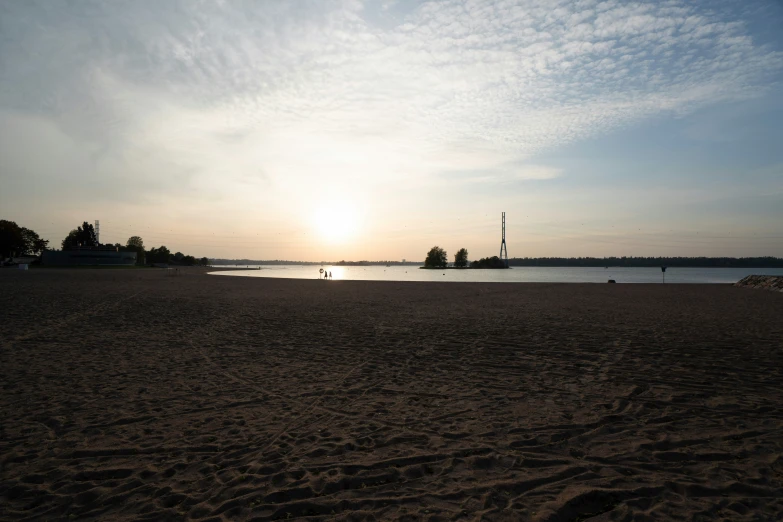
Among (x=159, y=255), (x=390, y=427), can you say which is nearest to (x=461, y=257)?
(x=159, y=255)

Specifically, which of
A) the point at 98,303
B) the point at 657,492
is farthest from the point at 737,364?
the point at 98,303

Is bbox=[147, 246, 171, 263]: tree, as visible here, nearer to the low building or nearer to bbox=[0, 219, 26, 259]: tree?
the low building

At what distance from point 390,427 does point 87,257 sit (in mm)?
141770

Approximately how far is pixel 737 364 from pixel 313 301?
2073 cm

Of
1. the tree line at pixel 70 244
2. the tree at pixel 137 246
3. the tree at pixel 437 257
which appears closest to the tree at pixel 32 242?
the tree line at pixel 70 244

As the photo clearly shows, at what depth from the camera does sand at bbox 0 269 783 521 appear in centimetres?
451

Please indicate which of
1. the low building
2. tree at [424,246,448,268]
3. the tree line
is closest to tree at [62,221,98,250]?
the tree line

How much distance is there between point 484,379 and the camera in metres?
9.08

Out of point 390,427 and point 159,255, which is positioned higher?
point 159,255

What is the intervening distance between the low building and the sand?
127041 millimetres

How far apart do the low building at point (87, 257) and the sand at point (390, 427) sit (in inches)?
5002

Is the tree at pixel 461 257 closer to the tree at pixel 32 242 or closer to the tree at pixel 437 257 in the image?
the tree at pixel 437 257

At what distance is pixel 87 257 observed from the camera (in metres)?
120

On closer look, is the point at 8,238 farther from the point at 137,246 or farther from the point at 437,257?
the point at 437,257
